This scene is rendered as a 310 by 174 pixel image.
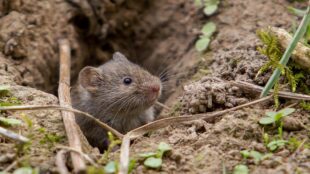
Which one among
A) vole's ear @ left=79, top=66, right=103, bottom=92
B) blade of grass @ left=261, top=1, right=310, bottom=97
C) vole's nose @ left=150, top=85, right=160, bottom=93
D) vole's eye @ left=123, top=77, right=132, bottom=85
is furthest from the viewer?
vole's ear @ left=79, top=66, right=103, bottom=92

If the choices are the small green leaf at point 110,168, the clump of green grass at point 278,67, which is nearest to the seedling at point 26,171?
the small green leaf at point 110,168

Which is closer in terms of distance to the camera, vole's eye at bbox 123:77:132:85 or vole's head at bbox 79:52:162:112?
vole's head at bbox 79:52:162:112

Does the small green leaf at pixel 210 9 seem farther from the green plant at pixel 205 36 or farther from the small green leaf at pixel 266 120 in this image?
the small green leaf at pixel 266 120

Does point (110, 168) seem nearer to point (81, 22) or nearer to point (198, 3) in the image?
point (198, 3)

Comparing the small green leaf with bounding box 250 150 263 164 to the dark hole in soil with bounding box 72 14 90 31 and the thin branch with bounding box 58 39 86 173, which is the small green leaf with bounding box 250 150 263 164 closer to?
the thin branch with bounding box 58 39 86 173

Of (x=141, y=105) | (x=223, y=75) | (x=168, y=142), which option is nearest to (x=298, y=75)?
(x=223, y=75)

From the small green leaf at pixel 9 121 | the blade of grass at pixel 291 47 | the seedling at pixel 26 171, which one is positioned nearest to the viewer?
the seedling at pixel 26 171

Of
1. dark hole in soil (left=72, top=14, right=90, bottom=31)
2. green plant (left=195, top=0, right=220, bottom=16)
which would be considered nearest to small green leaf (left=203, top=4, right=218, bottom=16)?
green plant (left=195, top=0, right=220, bottom=16)
